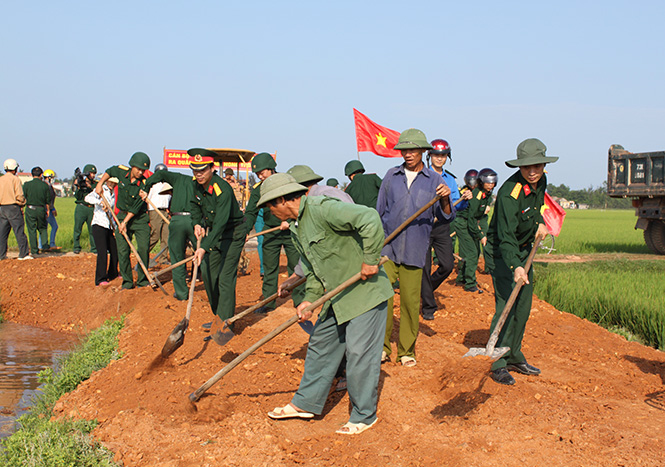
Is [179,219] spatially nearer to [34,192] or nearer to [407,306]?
[407,306]

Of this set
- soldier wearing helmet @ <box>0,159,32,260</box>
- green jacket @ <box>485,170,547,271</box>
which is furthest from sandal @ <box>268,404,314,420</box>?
soldier wearing helmet @ <box>0,159,32,260</box>

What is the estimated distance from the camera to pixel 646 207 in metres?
15.6

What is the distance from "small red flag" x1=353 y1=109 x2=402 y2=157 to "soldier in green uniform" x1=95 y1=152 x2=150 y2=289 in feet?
16.3

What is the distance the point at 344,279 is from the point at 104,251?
675 cm

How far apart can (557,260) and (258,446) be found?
1224 centimetres

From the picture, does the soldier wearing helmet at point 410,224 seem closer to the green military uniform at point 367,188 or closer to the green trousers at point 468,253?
the green military uniform at point 367,188

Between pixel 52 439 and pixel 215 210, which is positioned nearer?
pixel 52 439

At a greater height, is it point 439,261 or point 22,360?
point 439,261

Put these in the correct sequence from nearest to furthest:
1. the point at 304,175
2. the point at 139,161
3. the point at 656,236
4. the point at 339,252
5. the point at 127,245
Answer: the point at 339,252, the point at 304,175, the point at 139,161, the point at 127,245, the point at 656,236

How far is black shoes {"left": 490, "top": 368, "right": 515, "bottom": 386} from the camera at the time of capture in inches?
190

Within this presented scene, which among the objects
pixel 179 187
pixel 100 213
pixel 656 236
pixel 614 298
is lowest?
pixel 656 236

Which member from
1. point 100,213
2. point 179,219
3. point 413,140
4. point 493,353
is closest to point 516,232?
point 493,353

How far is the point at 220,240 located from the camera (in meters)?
6.42

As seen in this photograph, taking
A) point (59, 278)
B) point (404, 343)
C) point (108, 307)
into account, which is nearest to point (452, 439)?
point (404, 343)
